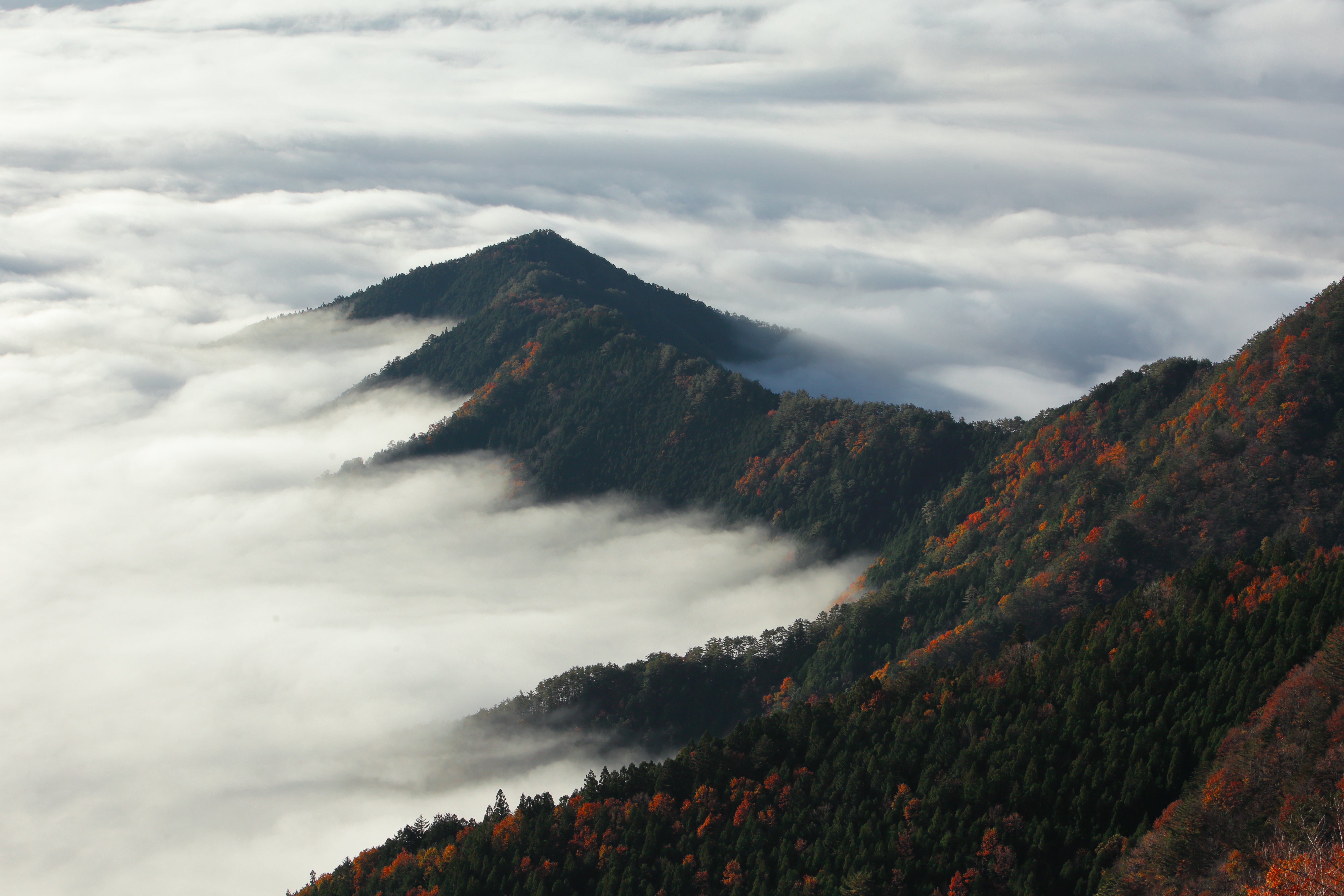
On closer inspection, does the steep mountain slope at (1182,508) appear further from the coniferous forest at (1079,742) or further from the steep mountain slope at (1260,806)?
the steep mountain slope at (1260,806)

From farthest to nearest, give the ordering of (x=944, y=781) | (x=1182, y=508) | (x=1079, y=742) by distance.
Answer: (x=1182, y=508) → (x=944, y=781) → (x=1079, y=742)

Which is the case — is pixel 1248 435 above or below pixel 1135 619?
above

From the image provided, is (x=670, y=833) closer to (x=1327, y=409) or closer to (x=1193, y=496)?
(x=1193, y=496)

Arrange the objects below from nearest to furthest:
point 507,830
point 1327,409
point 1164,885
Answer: point 1164,885, point 507,830, point 1327,409

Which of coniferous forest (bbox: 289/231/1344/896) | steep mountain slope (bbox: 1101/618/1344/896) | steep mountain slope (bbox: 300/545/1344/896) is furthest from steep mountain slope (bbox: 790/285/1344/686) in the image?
steep mountain slope (bbox: 1101/618/1344/896)

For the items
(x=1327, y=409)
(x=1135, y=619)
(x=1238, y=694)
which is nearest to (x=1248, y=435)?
(x=1327, y=409)

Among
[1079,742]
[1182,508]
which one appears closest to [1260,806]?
[1079,742]

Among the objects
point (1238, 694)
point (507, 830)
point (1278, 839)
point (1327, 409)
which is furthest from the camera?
point (1327, 409)

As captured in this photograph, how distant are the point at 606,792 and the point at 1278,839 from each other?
75.8m

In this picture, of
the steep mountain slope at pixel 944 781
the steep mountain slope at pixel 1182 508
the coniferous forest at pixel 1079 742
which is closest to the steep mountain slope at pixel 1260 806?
the coniferous forest at pixel 1079 742

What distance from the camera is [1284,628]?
110 metres

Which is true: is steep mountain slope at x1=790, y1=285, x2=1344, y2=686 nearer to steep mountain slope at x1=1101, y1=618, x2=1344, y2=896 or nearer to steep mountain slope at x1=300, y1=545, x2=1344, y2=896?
steep mountain slope at x1=300, y1=545, x2=1344, y2=896

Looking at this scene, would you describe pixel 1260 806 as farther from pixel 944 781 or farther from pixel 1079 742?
pixel 944 781

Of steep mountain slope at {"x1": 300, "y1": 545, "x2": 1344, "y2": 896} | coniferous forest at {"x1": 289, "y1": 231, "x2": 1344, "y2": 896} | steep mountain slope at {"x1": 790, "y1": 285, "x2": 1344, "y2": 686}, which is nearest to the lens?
coniferous forest at {"x1": 289, "y1": 231, "x2": 1344, "y2": 896}
